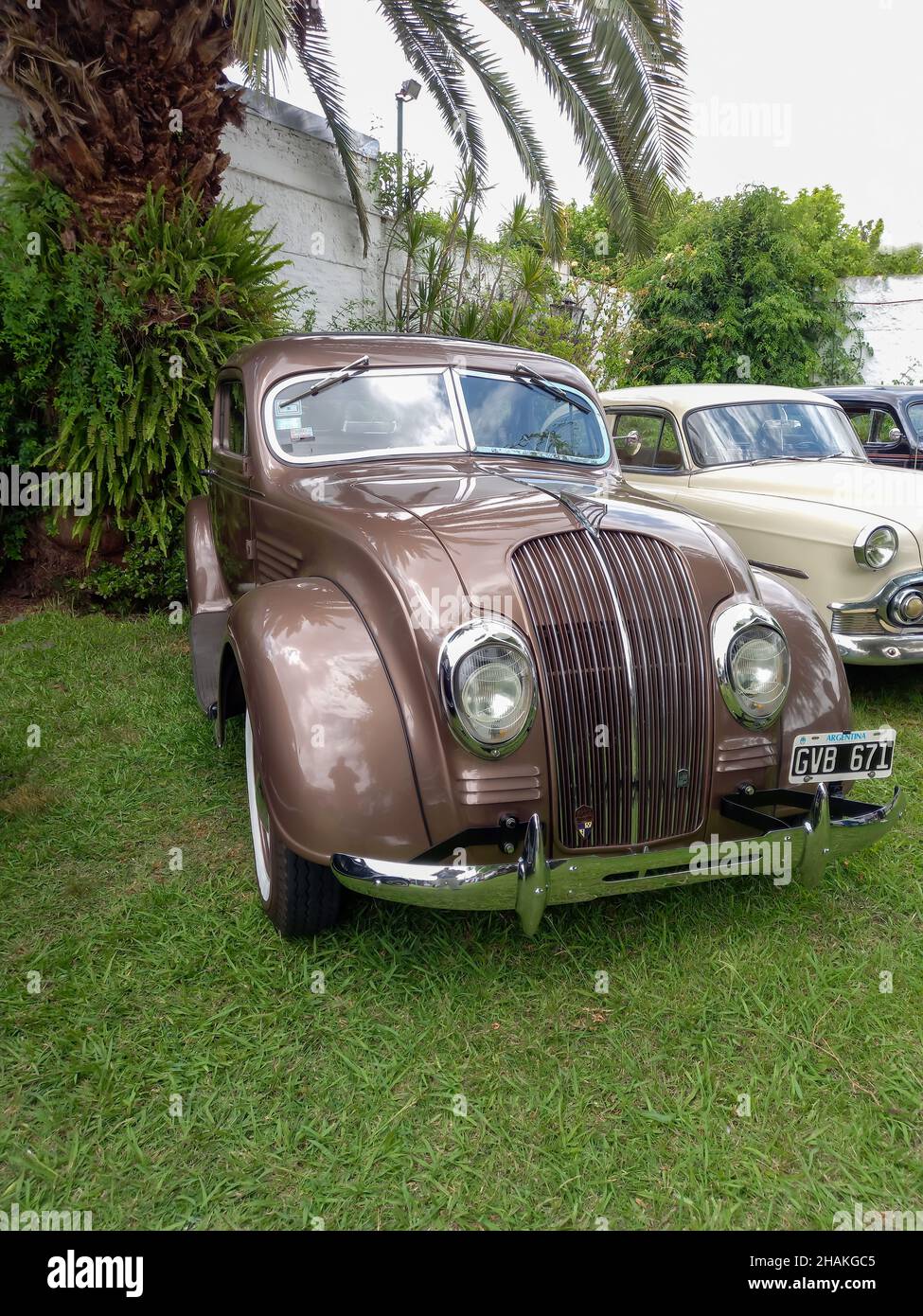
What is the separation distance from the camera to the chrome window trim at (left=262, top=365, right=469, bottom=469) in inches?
128

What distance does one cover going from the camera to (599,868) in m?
2.13

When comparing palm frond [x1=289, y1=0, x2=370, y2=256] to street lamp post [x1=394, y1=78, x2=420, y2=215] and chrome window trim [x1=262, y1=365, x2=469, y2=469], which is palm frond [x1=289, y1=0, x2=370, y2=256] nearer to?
street lamp post [x1=394, y1=78, x2=420, y2=215]

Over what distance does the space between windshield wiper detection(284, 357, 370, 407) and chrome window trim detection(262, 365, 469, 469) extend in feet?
0.09

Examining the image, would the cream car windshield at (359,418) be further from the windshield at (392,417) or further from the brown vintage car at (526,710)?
the brown vintage car at (526,710)

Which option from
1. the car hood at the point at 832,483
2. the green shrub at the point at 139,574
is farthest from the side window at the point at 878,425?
the green shrub at the point at 139,574

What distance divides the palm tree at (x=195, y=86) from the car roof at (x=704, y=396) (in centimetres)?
Answer: 139

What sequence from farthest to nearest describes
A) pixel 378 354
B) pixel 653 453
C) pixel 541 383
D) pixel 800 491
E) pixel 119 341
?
pixel 653 453 → pixel 119 341 → pixel 800 491 → pixel 541 383 → pixel 378 354

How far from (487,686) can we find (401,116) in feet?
31.8

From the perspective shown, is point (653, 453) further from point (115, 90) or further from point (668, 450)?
point (115, 90)

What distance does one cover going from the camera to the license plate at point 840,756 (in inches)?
95.0

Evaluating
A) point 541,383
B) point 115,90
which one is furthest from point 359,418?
point 115,90

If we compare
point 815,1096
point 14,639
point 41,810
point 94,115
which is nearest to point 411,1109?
point 815,1096

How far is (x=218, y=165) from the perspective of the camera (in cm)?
589

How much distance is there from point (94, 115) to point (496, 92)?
3.14 m
